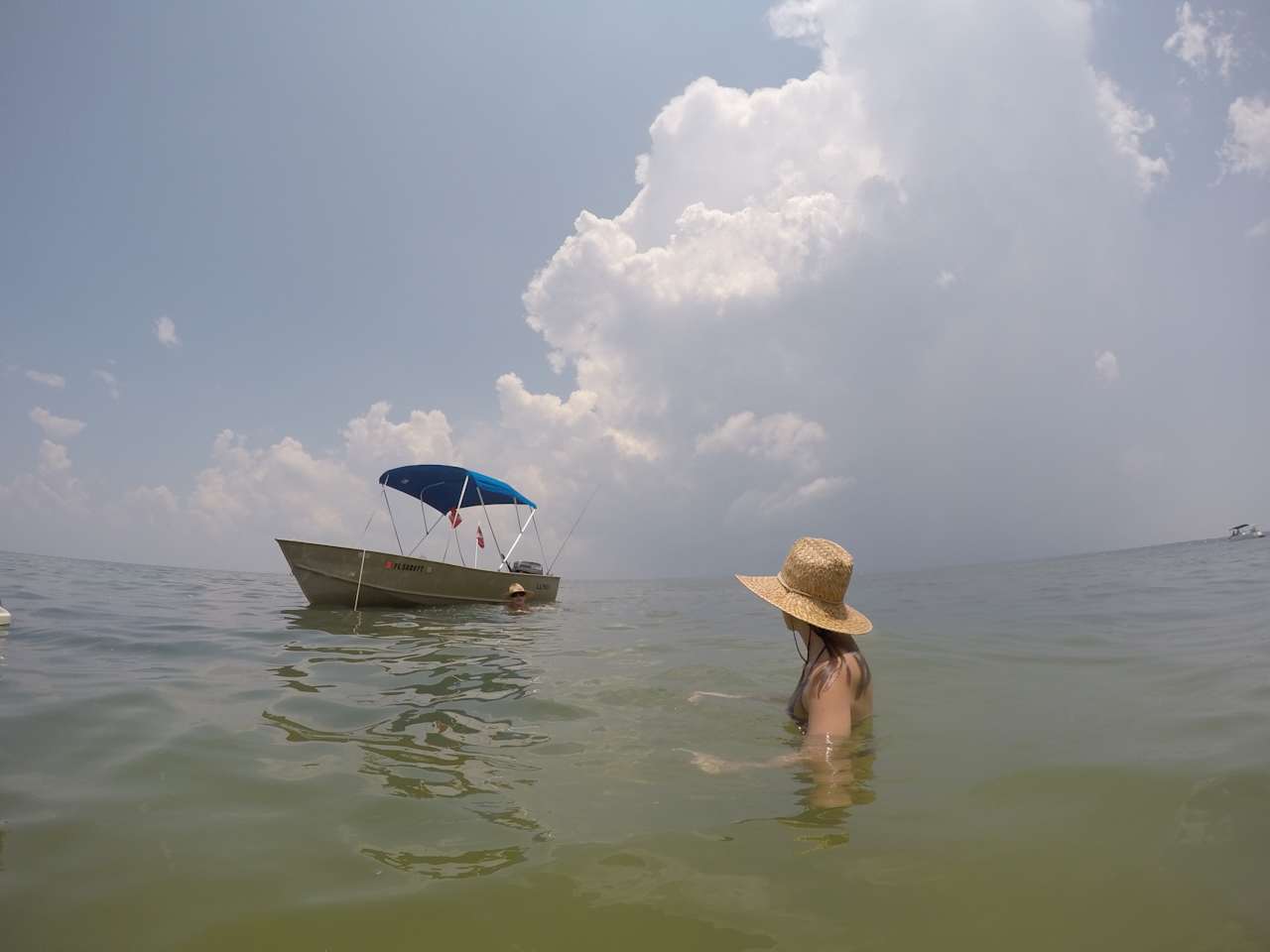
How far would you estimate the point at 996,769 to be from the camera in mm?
3312

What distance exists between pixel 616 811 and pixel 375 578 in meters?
12.0

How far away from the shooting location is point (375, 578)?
13312mm

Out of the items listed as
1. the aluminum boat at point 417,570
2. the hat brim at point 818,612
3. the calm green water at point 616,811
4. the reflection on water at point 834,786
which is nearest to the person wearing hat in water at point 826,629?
the hat brim at point 818,612

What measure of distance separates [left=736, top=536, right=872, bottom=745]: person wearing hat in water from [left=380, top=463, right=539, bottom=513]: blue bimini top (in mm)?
13197

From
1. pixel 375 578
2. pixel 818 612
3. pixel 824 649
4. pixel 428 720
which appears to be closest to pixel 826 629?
pixel 818 612

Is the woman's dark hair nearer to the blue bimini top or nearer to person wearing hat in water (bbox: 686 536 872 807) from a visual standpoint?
person wearing hat in water (bbox: 686 536 872 807)

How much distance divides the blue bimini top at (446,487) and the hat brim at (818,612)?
515 inches

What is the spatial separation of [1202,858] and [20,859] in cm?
448

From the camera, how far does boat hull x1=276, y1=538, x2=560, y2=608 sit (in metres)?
12.9

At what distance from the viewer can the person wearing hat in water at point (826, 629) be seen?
351 cm

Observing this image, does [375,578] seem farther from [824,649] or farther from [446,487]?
[824,649]

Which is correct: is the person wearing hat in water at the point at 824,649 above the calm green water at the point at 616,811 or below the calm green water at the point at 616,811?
above

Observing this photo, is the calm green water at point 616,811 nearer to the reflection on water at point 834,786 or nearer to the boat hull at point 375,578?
the reflection on water at point 834,786

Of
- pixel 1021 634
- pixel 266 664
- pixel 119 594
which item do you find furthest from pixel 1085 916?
pixel 119 594
